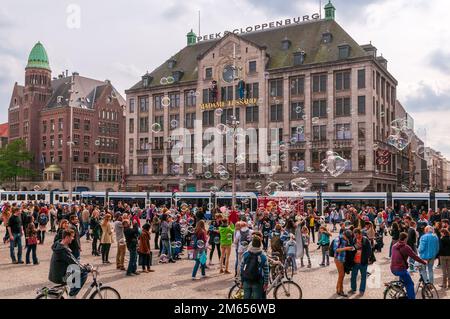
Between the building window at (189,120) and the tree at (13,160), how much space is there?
38.3 meters

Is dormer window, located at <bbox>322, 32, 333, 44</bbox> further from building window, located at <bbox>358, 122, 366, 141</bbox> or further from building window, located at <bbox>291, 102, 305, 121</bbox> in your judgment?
building window, located at <bbox>358, 122, 366, 141</bbox>

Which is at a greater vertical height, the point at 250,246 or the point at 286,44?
the point at 286,44

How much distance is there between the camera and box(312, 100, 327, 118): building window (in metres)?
57.1

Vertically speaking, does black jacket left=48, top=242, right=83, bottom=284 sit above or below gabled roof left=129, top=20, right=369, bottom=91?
below

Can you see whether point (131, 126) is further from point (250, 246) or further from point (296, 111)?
point (250, 246)

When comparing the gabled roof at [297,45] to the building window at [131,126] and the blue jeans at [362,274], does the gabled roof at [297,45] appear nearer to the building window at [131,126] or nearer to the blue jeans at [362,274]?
the building window at [131,126]

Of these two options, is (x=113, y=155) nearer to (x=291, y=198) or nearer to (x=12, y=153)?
(x=12, y=153)

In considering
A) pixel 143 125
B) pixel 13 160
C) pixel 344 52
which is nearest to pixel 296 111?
pixel 344 52

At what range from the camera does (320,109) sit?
57375 mm

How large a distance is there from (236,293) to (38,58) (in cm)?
9634

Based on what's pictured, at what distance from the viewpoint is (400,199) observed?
40125 mm

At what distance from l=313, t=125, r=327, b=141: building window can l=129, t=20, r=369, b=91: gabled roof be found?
764 cm

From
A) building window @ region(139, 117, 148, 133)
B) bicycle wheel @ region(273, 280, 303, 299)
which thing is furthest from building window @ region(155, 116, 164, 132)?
bicycle wheel @ region(273, 280, 303, 299)

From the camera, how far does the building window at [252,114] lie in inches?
2432
